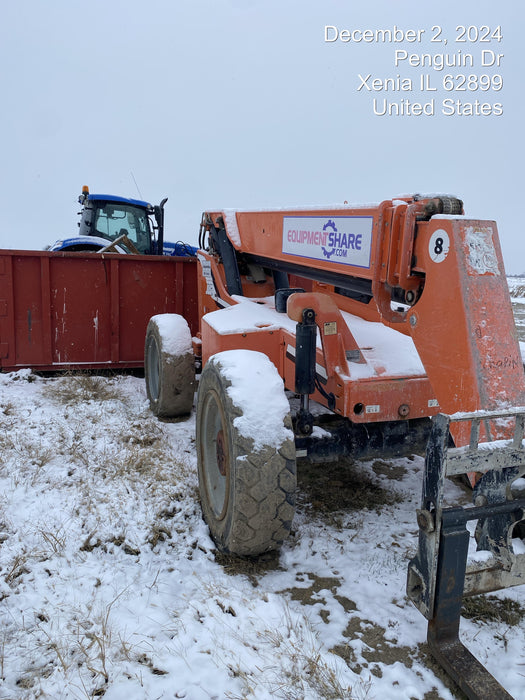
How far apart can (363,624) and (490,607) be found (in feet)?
2.09

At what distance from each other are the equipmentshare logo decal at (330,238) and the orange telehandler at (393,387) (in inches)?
0.5

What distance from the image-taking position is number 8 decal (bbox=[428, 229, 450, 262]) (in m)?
2.38

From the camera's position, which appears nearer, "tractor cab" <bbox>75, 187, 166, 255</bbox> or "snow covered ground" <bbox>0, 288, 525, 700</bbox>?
"snow covered ground" <bbox>0, 288, 525, 700</bbox>

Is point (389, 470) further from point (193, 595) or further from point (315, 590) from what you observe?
point (193, 595)

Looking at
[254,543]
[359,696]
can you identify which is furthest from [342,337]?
[359,696]

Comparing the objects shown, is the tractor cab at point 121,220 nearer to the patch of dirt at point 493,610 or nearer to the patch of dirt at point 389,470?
the patch of dirt at point 389,470

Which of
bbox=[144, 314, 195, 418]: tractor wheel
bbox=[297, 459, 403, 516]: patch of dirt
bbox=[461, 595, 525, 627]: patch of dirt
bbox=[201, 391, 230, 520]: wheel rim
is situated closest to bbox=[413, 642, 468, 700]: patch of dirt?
bbox=[461, 595, 525, 627]: patch of dirt

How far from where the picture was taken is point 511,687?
2.27 metres

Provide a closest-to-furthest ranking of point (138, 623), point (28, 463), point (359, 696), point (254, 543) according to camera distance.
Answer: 1. point (359, 696)
2. point (138, 623)
3. point (254, 543)
4. point (28, 463)

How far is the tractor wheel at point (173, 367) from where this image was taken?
5270 millimetres

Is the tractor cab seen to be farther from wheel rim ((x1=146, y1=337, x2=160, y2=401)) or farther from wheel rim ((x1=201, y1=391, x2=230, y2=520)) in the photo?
wheel rim ((x1=201, y1=391, x2=230, y2=520))

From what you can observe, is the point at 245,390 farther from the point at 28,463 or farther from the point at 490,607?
the point at 28,463

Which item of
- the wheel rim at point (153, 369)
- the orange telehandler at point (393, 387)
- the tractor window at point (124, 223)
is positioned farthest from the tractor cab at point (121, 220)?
the orange telehandler at point (393, 387)

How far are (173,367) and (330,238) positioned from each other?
2.50 metres
